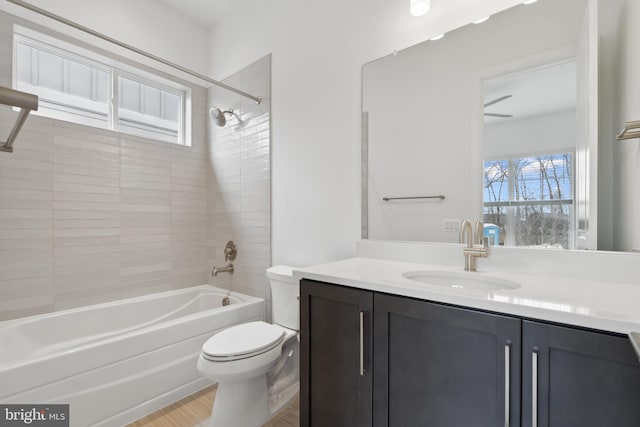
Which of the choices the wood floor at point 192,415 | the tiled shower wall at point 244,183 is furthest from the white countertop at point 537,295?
the tiled shower wall at point 244,183

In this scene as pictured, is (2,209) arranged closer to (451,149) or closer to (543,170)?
(451,149)

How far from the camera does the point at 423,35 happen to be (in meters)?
1.58

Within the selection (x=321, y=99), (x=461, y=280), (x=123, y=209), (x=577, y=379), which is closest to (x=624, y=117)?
(x=461, y=280)

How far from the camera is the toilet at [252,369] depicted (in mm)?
1429

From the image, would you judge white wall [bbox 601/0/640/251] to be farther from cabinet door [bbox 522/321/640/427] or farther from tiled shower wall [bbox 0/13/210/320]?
tiled shower wall [bbox 0/13/210/320]

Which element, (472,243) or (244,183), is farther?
(244,183)

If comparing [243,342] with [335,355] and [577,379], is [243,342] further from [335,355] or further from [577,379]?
[577,379]

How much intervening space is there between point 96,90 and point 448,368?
2936mm

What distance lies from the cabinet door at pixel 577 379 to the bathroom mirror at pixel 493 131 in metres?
0.58

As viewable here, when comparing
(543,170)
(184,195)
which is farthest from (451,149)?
(184,195)

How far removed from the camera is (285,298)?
193 centimetres

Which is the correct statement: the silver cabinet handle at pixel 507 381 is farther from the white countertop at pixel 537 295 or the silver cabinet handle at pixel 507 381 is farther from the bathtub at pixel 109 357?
the bathtub at pixel 109 357

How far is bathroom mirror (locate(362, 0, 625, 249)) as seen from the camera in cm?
118

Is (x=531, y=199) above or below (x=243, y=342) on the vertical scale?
above
